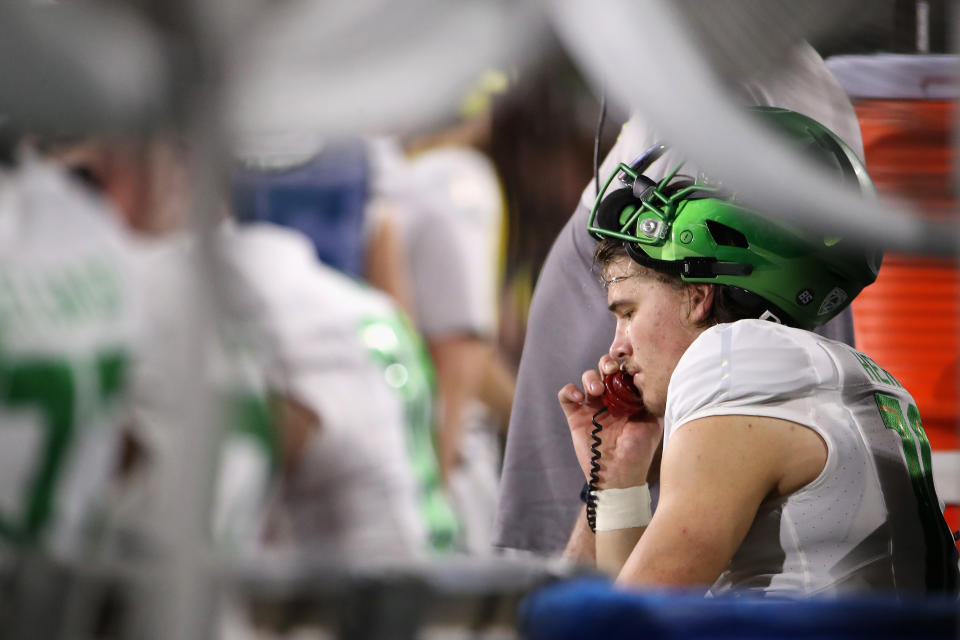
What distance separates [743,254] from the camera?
171 cm

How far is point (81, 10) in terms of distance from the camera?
64 cm

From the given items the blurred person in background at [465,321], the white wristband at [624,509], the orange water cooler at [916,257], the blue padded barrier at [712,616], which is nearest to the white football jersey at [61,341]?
the blue padded barrier at [712,616]

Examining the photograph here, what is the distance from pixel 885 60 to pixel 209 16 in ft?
4.67

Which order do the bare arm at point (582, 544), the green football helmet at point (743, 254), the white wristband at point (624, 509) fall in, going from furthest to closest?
the bare arm at point (582, 544) < the white wristband at point (624, 509) < the green football helmet at point (743, 254)

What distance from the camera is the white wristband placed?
5.92ft

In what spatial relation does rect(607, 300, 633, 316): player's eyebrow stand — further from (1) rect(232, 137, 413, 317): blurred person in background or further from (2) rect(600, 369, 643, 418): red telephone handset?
(1) rect(232, 137, 413, 317): blurred person in background

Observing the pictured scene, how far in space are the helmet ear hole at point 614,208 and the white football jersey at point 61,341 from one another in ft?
3.56

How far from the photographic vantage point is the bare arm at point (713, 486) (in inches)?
55.1

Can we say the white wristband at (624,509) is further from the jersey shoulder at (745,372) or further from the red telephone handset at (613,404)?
the jersey shoulder at (745,372)

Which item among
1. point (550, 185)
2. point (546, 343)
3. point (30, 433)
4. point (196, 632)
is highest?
point (550, 185)

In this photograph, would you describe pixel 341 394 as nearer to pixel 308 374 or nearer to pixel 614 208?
pixel 308 374

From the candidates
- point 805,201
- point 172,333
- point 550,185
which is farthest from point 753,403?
point 172,333

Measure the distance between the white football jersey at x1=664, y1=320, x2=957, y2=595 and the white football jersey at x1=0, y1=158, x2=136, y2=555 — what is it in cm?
79

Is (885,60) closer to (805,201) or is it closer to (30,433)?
(805,201)
